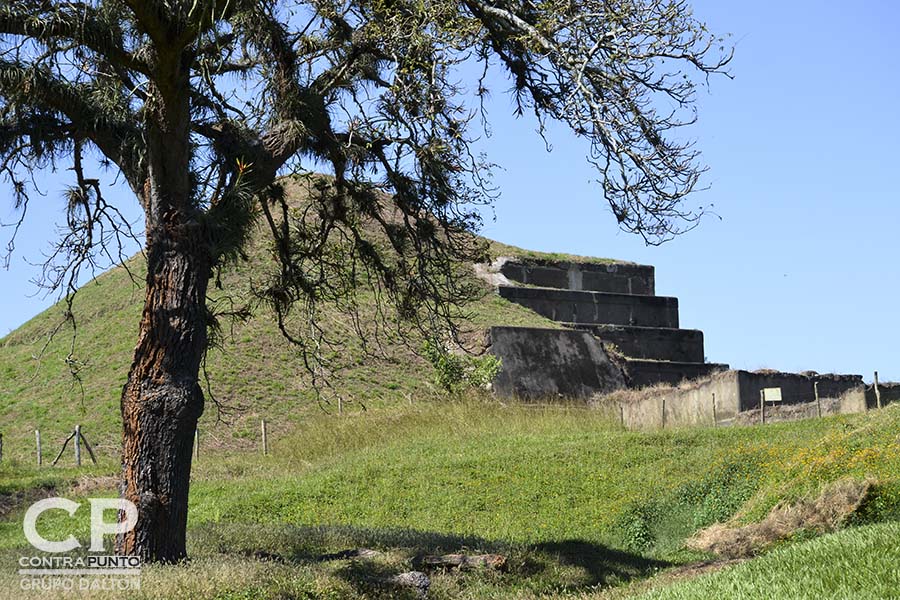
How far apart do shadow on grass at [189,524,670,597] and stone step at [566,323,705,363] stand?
38.6 m

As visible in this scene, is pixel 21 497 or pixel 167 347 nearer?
pixel 167 347

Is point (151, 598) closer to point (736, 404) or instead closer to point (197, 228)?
point (197, 228)

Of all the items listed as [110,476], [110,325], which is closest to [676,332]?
[110,325]

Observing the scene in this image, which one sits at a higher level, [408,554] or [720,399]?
[720,399]

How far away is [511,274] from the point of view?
2244 inches

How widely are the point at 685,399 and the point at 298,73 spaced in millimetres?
25170

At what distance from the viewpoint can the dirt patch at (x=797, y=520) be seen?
13.2 meters

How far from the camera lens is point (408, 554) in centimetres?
1191

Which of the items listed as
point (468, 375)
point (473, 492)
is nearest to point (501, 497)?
point (473, 492)

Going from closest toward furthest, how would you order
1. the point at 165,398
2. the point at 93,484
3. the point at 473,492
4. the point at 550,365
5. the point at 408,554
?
the point at 165,398 < the point at 408,554 < the point at 473,492 < the point at 93,484 < the point at 550,365

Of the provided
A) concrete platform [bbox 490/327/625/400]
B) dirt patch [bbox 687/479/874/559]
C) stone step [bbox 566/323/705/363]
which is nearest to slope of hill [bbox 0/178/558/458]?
concrete platform [bbox 490/327/625/400]

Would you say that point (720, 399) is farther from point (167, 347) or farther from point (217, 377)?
point (167, 347)

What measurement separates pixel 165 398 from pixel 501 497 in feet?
32.9

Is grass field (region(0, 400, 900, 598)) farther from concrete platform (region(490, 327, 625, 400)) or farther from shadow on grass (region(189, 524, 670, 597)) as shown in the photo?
concrete platform (region(490, 327, 625, 400))
